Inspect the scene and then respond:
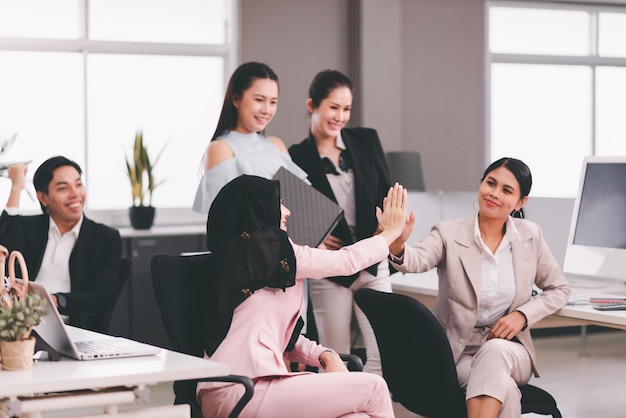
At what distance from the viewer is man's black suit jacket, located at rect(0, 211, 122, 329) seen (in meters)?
4.20

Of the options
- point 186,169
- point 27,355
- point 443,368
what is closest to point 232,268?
point 27,355

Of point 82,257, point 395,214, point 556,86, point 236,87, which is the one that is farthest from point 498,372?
point 556,86

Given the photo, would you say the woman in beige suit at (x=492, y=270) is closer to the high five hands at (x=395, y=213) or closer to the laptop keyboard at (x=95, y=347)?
the high five hands at (x=395, y=213)

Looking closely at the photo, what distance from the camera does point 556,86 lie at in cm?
841

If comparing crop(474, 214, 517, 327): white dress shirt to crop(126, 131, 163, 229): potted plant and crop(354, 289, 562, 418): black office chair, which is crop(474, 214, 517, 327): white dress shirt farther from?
crop(126, 131, 163, 229): potted plant

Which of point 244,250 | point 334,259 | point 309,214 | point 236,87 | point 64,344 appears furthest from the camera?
point 236,87

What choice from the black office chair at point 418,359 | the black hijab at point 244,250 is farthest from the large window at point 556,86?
the black hijab at point 244,250

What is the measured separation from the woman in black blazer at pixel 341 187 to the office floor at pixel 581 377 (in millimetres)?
1275

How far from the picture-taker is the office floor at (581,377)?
5.10 meters

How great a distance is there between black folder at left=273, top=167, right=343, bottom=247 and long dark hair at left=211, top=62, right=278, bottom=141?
437 millimetres

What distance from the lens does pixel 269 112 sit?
12.2 ft

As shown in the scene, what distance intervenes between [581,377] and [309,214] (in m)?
3.12

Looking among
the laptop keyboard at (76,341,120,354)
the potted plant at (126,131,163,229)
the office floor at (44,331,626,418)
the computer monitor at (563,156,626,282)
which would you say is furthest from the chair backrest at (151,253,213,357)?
the potted plant at (126,131,163,229)

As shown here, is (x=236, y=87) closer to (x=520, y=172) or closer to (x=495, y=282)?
(x=520, y=172)
